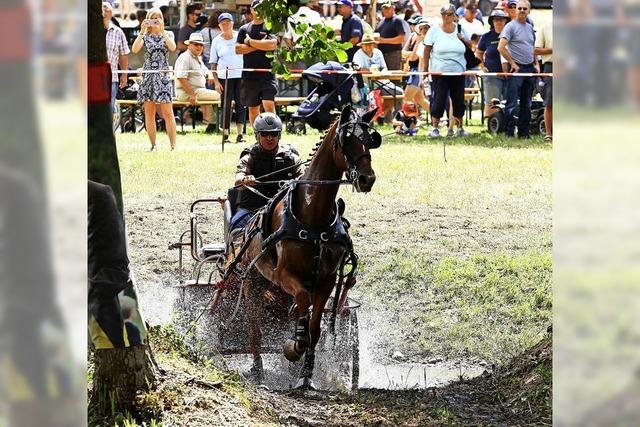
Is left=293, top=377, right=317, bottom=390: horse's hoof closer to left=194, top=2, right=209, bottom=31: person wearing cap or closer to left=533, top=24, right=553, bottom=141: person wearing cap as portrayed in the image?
left=533, top=24, right=553, bottom=141: person wearing cap

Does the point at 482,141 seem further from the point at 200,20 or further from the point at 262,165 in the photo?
the point at 262,165

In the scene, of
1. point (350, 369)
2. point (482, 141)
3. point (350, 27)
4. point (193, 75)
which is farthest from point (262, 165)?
point (350, 27)

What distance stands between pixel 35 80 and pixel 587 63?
0.95 m

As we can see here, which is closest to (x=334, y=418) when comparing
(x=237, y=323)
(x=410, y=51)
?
(x=237, y=323)

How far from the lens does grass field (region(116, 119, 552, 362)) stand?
9.99m

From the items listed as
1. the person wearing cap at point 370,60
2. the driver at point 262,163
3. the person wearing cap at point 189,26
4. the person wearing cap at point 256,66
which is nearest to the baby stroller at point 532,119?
the person wearing cap at point 370,60

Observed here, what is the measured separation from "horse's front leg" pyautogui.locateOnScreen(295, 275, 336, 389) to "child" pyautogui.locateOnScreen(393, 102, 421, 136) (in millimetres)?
13442

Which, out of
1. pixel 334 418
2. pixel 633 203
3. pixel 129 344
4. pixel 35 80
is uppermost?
pixel 35 80

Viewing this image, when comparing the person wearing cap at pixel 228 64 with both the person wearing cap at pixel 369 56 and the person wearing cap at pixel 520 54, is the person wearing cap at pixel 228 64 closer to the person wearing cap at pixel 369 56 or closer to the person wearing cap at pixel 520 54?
the person wearing cap at pixel 369 56

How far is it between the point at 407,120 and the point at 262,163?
12.7 metres

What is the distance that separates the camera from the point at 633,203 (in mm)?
2172

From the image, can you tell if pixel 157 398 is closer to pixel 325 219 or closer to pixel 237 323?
pixel 325 219

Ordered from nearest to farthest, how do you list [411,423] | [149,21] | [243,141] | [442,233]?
[411,423]
[442,233]
[149,21]
[243,141]

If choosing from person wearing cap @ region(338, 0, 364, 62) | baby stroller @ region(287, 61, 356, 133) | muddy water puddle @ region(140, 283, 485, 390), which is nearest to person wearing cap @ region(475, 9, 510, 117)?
person wearing cap @ region(338, 0, 364, 62)
